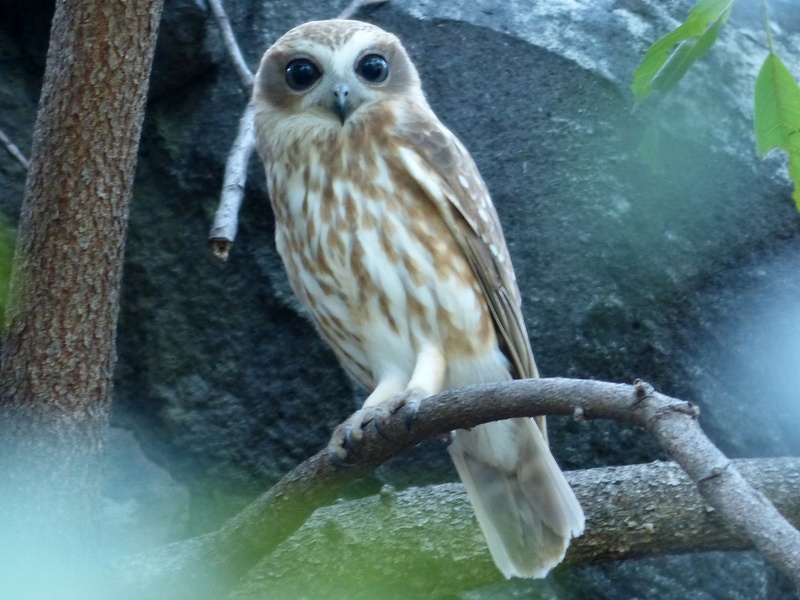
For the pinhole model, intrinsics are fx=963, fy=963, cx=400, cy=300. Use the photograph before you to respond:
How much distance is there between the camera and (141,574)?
2.31m

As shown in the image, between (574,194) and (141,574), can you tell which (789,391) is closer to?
(574,194)

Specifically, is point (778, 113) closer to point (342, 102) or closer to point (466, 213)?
point (466, 213)

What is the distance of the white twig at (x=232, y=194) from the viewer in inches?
77.5

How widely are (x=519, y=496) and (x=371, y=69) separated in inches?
49.3

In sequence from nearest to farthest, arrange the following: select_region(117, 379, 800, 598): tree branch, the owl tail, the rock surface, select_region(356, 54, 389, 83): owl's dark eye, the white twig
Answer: select_region(117, 379, 800, 598): tree branch, the white twig, the owl tail, select_region(356, 54, 389, 83): owl's dark eye, the rock surface

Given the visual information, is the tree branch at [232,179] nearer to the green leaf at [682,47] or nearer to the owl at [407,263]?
the owl at [407,263]

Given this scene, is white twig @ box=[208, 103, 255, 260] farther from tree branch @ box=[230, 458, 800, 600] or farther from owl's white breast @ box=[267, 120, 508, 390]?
tree branch @ box=[230, 458, 800, 600]

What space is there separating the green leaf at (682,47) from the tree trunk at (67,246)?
1109mm

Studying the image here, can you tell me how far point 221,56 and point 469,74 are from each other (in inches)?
36.0

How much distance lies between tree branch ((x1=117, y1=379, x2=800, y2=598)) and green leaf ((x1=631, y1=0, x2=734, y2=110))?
2.50ft

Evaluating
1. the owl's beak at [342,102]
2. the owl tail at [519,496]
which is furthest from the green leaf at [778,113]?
the owl's beak at [342,102]

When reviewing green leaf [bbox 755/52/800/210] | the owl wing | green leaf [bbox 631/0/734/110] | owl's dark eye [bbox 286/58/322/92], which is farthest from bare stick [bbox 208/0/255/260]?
green leaf [bbox 755/52/800/210]

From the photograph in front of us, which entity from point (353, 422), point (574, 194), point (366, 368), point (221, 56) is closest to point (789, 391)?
point (574, 194)

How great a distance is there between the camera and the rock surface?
339 cm
